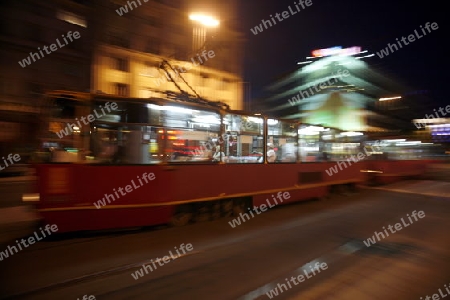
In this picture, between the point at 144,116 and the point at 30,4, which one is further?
the point at 30,4

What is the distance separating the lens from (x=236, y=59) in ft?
109

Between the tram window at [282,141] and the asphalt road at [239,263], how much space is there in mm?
2242

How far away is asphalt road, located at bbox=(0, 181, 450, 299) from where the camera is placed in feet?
14.4

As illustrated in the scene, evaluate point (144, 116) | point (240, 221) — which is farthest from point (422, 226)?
point (144, 116)

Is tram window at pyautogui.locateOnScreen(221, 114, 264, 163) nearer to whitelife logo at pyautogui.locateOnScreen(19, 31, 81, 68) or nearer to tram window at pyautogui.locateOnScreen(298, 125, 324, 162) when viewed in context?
tram window at pyautogui.locateOnScreen(298, 125, 324, 162)

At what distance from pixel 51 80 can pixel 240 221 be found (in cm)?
2156

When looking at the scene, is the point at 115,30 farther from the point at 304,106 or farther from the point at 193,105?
the point at 304,106

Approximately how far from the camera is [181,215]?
25.7 ft

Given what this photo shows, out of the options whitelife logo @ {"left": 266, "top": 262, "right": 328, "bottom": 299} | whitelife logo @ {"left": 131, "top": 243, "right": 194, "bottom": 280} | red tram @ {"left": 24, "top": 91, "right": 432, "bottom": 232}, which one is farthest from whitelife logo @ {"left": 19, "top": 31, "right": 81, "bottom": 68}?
whitelife logo @ {"left": 266, "top": 262, "right": 328, "bottom": 299}

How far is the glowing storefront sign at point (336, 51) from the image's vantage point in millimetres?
43831

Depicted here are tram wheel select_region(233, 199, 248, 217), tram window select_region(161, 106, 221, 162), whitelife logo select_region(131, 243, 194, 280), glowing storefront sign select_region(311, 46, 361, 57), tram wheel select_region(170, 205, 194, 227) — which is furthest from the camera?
glowing storefront sign select_region(311, 46, 361, 57)

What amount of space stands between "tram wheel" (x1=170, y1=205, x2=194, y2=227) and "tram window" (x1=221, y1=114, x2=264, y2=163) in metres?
1.60

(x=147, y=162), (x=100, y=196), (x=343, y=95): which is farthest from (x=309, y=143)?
(x=343, y=95)

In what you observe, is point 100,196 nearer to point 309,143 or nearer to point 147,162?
point 147,162
